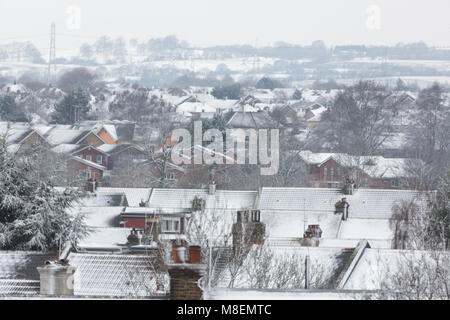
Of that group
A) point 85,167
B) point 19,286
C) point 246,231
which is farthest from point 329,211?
point 85,167

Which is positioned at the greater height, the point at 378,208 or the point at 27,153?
the point at 27,153

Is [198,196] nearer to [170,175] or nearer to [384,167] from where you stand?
[170,175]

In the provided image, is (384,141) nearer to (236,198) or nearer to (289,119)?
(289,119)

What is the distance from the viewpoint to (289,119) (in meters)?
91.2

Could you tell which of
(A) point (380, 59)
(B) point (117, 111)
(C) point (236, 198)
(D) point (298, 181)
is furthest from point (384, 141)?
(A) point (380, 59)

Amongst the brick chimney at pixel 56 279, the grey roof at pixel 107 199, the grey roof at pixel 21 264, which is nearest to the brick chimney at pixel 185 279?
the brick chimney at pixel 56 279

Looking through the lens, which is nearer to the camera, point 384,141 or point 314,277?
point 314,277

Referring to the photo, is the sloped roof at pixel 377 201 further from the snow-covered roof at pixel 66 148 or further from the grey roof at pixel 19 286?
the snow-covered roof at pixel 66 148

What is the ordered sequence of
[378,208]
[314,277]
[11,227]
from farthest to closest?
[378,208], [11,227], [314,277]

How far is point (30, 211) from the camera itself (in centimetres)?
1930

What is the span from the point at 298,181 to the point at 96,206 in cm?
2017

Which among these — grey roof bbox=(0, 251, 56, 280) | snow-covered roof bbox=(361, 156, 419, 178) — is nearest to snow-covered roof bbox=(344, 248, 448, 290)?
grey roof bbox=(0, 251, 56, 280)

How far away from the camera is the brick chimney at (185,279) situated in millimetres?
10500

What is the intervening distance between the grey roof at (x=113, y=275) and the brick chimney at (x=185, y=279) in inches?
122
